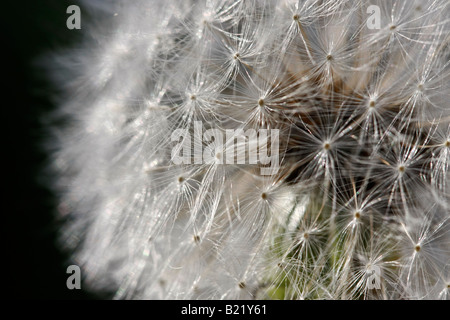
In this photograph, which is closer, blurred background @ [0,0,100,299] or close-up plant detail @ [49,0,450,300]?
close-up plant detail @ [49,0,450,300]

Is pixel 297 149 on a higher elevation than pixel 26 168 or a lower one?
lower

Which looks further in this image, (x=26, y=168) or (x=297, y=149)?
(x=26, y=168)

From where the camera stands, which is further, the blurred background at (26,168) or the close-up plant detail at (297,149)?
the blurred background at (26,168)

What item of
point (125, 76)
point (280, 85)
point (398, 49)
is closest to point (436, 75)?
point (398, 49)
